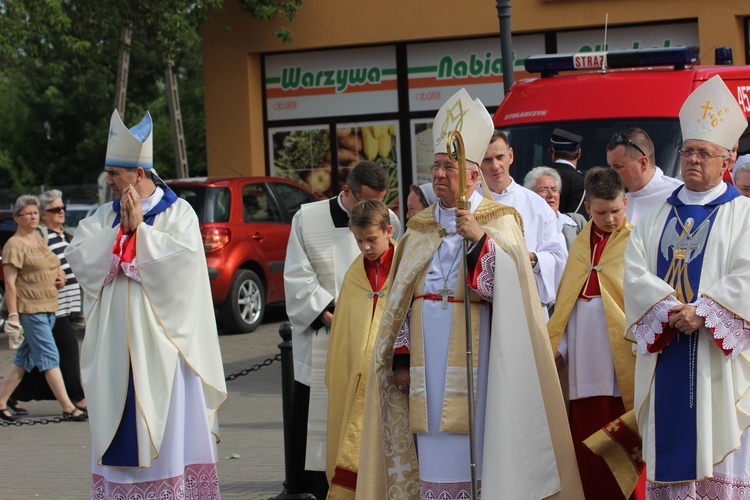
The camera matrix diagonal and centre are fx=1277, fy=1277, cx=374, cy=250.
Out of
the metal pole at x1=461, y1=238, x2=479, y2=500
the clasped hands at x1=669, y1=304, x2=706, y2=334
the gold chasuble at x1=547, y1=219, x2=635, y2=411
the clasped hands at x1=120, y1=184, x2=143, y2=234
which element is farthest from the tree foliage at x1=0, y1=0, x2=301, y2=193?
the clasped hands at x1=669, y1=304, x2=706, y2=334

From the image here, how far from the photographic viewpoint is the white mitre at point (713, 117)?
6016 millimetres

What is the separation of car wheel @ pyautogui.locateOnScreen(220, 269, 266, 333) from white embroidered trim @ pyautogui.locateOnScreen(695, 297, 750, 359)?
10.0 m

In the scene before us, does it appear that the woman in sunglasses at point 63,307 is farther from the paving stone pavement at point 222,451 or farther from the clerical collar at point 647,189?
the clerical collar at point 647,189

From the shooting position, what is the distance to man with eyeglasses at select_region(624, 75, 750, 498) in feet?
18.8

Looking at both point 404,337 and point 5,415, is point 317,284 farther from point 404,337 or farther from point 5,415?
point 5,415

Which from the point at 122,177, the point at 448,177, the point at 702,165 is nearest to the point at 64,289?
the point at 122,177

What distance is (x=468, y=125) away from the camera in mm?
5996

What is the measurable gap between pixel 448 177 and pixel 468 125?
28 cm

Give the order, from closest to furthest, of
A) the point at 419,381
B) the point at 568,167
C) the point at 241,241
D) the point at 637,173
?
the point at 419,381 < the point at 637,173 < the point at 568,167 < the point at 241,241

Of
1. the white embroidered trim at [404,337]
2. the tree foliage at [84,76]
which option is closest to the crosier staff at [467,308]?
the white embroidered trim at [404,337]

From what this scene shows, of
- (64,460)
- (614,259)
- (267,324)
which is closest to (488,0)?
(267,324)

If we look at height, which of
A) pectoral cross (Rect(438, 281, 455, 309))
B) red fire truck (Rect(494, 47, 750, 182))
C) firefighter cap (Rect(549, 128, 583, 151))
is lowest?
pectoral cross (Rect(438, 281, 455, 309))

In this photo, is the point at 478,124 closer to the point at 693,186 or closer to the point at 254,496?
the point at 693,186

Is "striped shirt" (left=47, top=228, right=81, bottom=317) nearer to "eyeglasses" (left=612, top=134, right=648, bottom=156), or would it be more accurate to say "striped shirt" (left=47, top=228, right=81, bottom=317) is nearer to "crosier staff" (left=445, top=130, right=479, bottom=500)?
"eyeglasses" (left=612, top=134, right=648, bottom=156)
